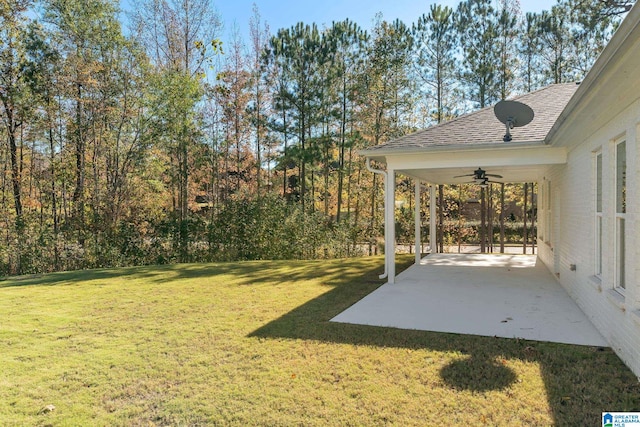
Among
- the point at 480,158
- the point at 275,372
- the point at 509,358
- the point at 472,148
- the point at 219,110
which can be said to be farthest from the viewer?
the point at 219,110

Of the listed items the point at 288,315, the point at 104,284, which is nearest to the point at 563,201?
the point at 288,315

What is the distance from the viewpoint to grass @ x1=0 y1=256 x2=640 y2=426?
2.89 metres

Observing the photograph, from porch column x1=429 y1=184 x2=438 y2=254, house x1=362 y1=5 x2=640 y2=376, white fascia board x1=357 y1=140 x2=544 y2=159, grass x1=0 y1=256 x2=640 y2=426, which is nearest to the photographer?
grass x1=0 y1=256 x2=640 y2=426

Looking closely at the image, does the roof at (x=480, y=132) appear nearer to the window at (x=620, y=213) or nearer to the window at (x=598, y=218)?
the window at (x=598, y=218)

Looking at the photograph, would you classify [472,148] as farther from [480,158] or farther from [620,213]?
[620,213]

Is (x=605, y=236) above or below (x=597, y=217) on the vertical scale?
below

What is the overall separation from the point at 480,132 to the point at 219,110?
10.9m

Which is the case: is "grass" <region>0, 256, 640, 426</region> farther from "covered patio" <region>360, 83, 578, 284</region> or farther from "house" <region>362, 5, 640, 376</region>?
"covered patio" <region>360, 83, 578, 284</region>

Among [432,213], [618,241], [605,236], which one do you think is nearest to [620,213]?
[618,241]

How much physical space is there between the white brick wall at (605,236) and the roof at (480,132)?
838 millimetres

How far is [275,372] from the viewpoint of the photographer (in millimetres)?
3592

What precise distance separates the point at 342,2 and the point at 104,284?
1141 centimetres

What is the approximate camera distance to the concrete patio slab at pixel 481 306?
4.68m

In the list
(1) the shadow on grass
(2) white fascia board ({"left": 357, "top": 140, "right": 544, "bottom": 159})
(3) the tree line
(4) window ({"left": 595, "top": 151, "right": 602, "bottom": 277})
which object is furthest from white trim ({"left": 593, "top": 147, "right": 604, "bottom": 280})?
(3) the tree line
